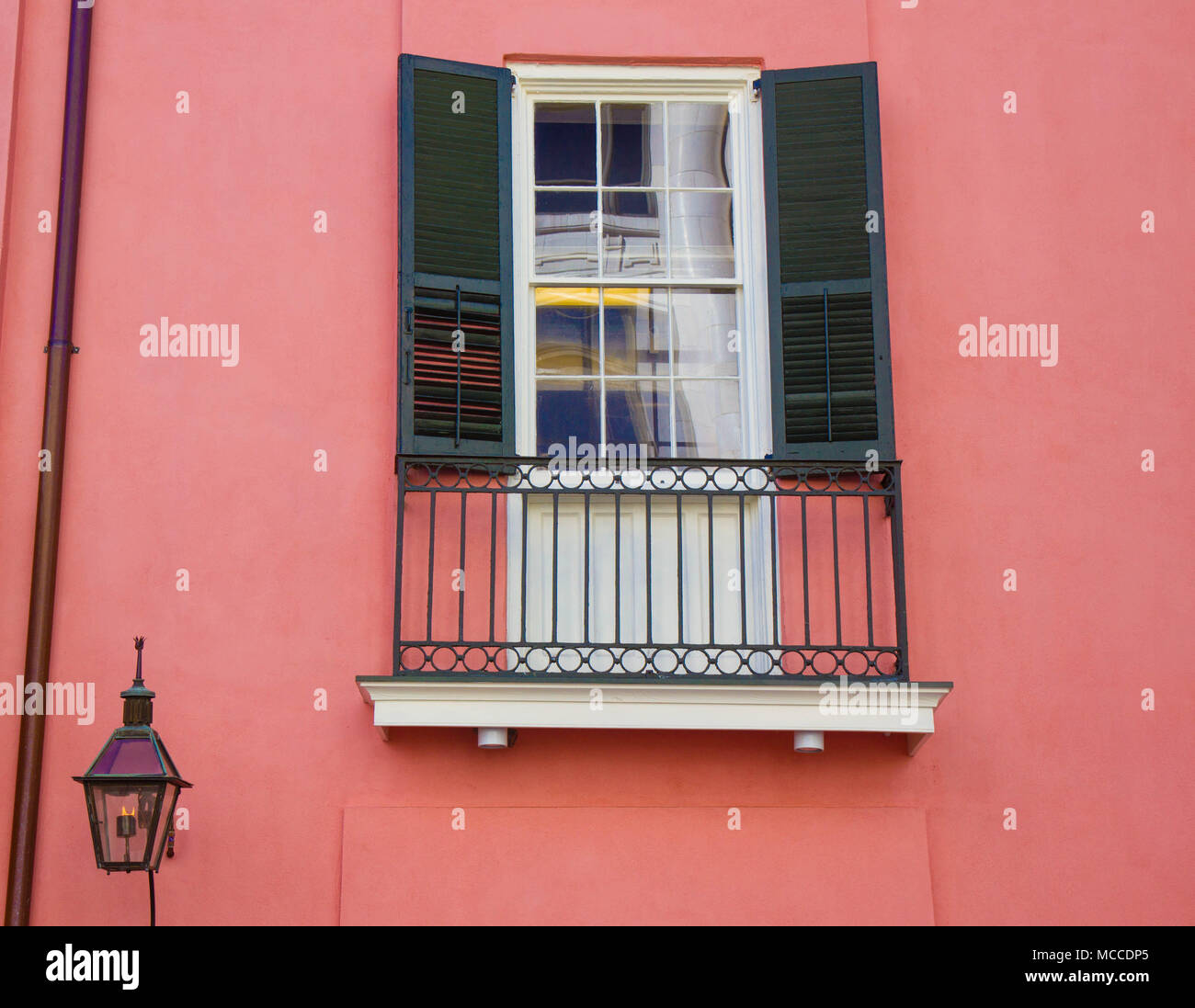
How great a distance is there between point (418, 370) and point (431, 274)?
0.43m

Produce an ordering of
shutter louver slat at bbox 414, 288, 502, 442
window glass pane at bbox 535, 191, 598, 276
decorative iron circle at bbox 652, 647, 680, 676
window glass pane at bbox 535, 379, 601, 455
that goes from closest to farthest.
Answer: decorative iron circle at bbox 652, 647, 680, 676
shutter louver slat at bbox 414, 288, 502, 442
window glass pane at bbox 535, 379, 601, 455
window glass pane at bbox 535, 191, 598, 276

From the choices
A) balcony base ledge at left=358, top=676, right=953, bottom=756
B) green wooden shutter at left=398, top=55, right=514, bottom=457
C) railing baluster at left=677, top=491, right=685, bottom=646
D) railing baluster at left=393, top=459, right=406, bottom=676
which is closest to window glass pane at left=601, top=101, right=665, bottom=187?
green wooden shutter at left=398, top=55, right=514, bottom=457

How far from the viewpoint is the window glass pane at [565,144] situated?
7434 mm

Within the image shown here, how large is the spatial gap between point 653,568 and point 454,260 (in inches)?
62.1

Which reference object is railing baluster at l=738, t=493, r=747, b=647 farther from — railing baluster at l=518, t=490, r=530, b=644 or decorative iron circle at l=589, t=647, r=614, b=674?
railing baluster at l=518, t=490, r=530, b=644

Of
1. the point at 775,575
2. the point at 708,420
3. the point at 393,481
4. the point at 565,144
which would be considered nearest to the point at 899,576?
the point at 775,575

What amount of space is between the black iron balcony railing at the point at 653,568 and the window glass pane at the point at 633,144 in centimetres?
147

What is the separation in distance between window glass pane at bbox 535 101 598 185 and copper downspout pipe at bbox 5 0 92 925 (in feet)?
6.63

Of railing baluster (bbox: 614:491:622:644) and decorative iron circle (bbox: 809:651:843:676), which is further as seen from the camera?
decorative iron circle (bbox: 809:651:843:676)

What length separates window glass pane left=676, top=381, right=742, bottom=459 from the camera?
7.11 metres

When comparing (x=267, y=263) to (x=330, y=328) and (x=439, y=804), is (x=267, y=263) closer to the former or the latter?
(x=330, y=328)

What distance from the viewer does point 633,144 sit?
750 centimetres
